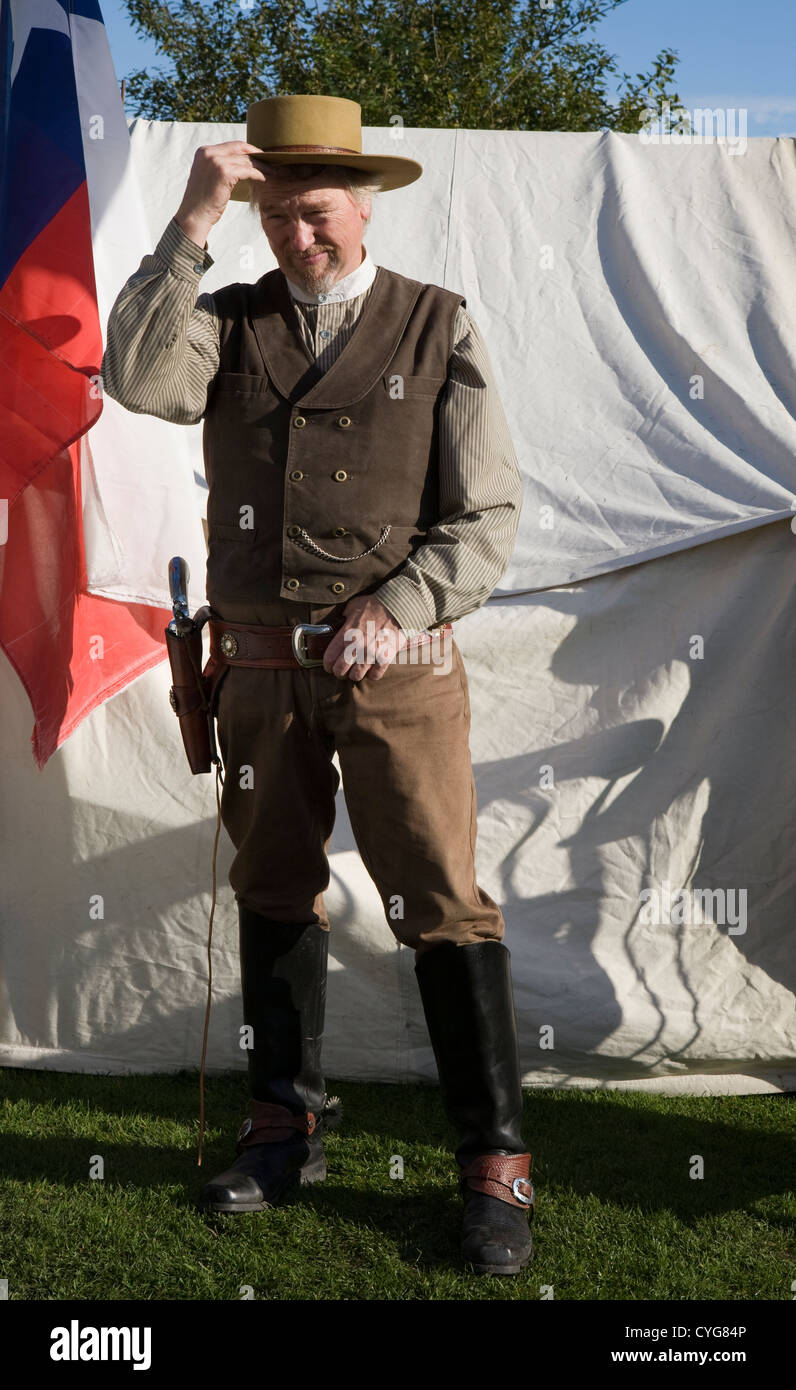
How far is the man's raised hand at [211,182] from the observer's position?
1.93 m

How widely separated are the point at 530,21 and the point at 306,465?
8038mm

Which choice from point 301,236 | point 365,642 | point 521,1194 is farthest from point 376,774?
point 301,236

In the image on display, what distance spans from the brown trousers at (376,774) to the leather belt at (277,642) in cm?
2

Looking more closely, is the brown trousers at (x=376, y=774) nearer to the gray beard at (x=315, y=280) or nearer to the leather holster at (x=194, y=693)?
the leather holster at (x=194, y=693)

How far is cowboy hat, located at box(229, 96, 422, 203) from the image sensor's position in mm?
1984

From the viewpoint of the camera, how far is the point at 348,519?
2025 millimetres

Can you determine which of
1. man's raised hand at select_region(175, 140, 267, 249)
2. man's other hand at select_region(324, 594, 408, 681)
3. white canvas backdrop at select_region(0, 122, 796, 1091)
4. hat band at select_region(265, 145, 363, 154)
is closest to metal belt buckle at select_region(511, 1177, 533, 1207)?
white canvas backdrop at select_region(0, 122, 796, 1091)

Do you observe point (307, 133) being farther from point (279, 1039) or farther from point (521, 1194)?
point (521, 1194)

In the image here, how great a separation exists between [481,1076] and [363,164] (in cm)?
148

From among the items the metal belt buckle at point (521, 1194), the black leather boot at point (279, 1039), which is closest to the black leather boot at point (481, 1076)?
the metal belt buckle at point (521, 1194)

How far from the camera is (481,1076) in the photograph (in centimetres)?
208

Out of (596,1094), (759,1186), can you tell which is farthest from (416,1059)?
(759,1186)
